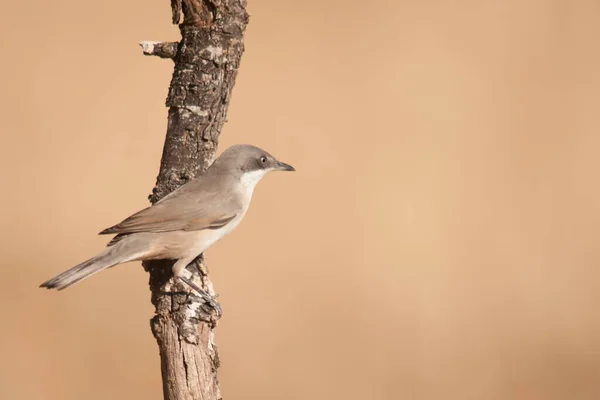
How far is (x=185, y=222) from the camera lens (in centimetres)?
461

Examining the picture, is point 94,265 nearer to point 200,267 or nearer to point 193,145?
point 200,267

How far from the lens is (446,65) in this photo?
916cm

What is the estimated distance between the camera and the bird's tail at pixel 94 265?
4.05 meters

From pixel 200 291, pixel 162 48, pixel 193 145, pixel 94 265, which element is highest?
pixel 162 48

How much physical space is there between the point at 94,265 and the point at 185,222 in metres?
0.62

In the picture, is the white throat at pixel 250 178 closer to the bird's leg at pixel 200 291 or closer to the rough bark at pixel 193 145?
the rough bark at pixel 193 145

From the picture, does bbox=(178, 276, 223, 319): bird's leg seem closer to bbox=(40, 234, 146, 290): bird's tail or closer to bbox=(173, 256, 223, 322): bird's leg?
bbox=(173, 256, 223, 322): bird's leg

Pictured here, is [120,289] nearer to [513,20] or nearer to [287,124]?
[287,124]

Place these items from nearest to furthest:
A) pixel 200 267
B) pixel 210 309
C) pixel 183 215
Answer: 1. pixel 210 309
2. pixel 183 215
3. pixel 200 267

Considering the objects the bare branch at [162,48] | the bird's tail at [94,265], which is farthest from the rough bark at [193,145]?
the bird's tail at [94,265]

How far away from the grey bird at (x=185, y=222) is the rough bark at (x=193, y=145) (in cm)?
11

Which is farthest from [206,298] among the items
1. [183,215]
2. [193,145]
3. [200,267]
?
[193,145]

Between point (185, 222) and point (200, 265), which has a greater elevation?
point (185, 222)

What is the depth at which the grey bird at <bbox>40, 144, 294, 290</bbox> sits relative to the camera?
14.4 ft
